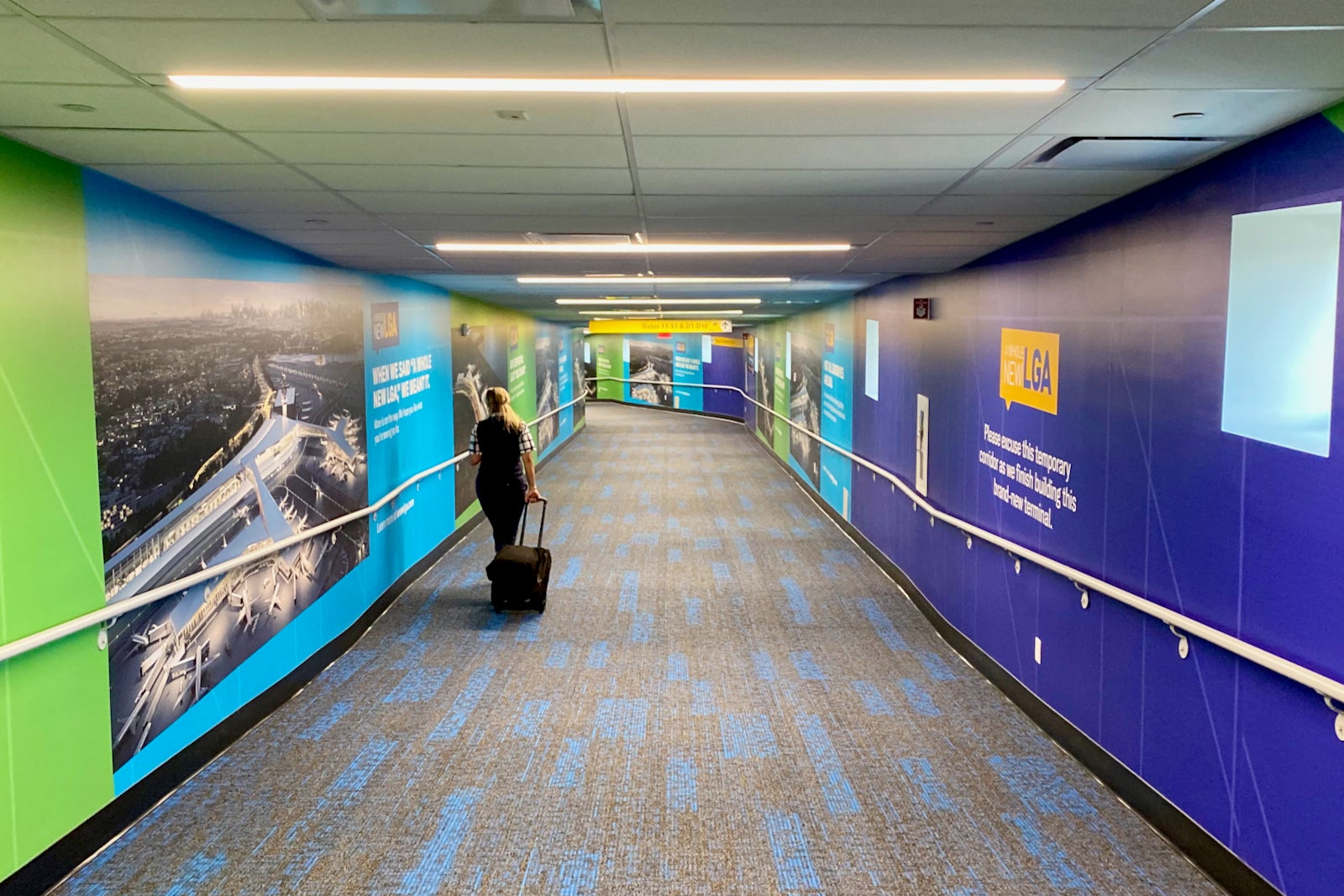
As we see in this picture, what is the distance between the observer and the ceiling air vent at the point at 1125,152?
290cm

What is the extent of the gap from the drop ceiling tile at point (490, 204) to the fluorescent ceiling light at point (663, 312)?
9141 mm

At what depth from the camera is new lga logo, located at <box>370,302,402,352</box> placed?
6.91 meters

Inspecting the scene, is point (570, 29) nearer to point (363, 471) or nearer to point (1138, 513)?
point (1138, 513)

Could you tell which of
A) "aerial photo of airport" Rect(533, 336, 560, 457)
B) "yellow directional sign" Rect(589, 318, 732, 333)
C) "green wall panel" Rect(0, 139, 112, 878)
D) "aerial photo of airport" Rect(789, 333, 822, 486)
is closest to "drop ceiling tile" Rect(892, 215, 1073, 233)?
"green wall panel" Rect(0, 139, 112, 878)

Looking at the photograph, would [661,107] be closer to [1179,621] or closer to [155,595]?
[1179,621]

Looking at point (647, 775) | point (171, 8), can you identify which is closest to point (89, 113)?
point (171, 8)

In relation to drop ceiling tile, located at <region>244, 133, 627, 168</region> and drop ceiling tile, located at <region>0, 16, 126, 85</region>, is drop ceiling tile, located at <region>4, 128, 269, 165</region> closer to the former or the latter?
drop ceiling tile, located at <region>244, 133, 627, 168</region>

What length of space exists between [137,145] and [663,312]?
12.4 meters

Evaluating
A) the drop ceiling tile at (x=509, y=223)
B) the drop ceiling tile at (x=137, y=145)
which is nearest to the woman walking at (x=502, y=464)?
the drop ceiling tile at (x=509, y=223)

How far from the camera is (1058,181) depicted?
350cm

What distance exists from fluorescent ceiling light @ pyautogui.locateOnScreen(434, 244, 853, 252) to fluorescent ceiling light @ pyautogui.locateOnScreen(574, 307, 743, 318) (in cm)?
754

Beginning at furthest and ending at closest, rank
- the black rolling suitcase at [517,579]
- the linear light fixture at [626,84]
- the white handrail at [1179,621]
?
1. the black rolling suitcase at [517,579]
2. the white handrail at [1179,621]
3. the linear light fixture at [626,84]

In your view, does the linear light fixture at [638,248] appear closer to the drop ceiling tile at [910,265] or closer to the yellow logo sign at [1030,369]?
the drop ceiling tile at [910,265]

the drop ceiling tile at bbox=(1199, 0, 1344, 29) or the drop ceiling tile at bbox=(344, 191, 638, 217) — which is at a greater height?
the drop ceiling tile at bbox=(344, 191, 638, 217)
